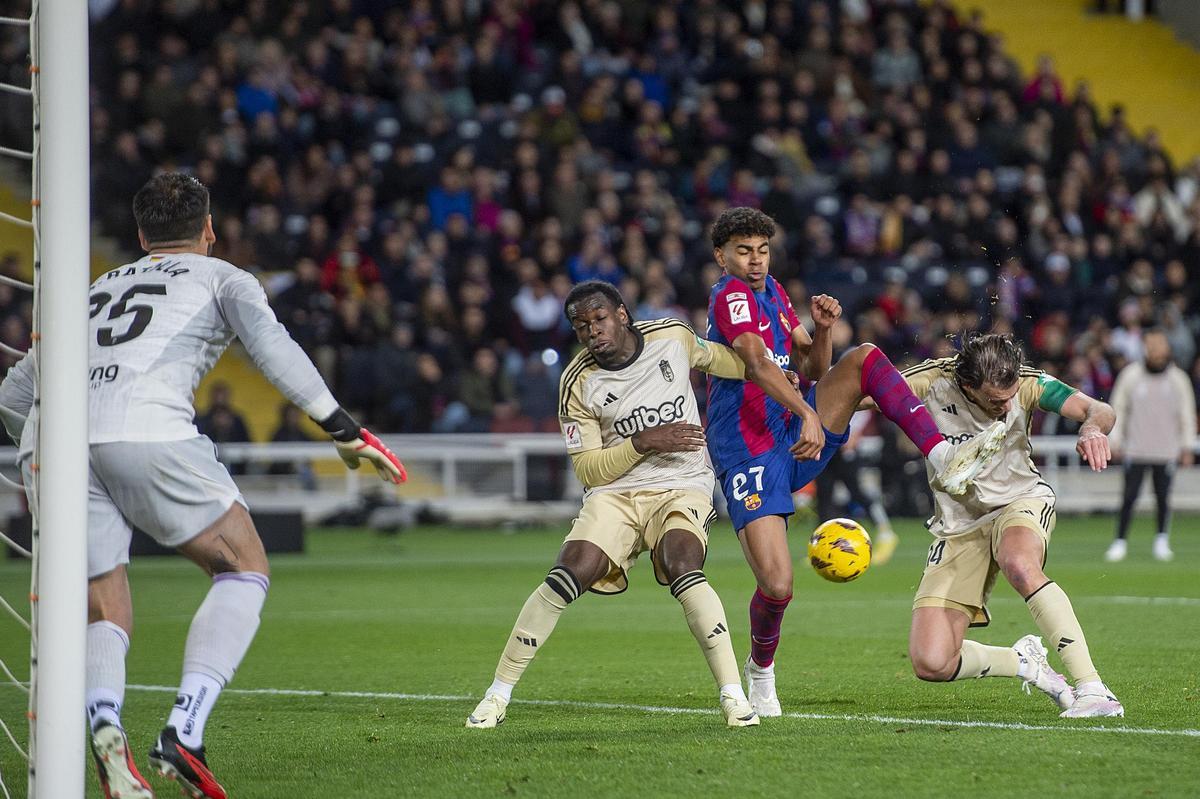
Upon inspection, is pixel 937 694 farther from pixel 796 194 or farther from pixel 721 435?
pixel 796 194

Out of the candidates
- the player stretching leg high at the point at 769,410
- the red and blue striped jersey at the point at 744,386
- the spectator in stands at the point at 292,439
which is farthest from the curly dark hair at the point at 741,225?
the spectator in stands at the point at 292,439

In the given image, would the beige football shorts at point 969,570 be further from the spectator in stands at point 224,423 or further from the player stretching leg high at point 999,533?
the spectator in stands at point 224,423

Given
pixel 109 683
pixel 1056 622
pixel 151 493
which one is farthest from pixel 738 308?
pixel 109 683

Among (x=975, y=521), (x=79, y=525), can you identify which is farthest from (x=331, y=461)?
(x=79, y=525)

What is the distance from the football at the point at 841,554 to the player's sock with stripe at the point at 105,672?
3.02m

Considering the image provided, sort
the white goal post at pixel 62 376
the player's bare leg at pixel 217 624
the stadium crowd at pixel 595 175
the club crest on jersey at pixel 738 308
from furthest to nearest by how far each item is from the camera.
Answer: the stadium crowd at pixel 595 175 < the club crest on jersey at pixel 738 308 < the player's bare leg at pixel 217 624 < the white goal post at pixel 62 376

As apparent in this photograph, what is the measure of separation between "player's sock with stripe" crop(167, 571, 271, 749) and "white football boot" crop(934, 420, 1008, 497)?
2.66 m

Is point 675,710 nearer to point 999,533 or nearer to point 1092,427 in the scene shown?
point 999,533

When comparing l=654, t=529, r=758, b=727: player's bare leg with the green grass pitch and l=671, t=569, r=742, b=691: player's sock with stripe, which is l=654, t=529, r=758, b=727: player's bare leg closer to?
l=671, t=569, r=742, b=691: player's sock with stripe

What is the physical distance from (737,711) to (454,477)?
13.1 m

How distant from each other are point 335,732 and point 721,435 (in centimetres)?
207

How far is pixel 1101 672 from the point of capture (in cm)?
775

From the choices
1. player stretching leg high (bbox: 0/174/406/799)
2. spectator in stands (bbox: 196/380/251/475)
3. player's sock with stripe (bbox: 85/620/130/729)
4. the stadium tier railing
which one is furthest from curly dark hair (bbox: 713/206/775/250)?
spectator in stands (bbox: 196/380/251/475)

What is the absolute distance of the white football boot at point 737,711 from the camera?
6.31 meters
